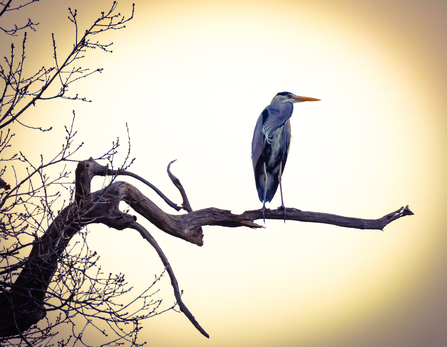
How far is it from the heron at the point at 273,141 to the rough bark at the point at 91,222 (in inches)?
23.1

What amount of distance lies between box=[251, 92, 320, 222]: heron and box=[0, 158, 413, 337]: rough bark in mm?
587

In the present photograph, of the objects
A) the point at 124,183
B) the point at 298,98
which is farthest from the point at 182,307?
the point at 298,98

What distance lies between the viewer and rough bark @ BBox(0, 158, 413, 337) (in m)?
1.61

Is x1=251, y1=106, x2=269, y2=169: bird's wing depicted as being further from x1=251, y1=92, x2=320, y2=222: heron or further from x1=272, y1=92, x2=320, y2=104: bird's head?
x1=272, y1=92, x2=320, y2=104: bird's head

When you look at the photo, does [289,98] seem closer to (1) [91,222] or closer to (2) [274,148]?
(2) [274,148]

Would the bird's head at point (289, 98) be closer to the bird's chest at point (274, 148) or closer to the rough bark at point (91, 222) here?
the bird's chest at point (274, 148)

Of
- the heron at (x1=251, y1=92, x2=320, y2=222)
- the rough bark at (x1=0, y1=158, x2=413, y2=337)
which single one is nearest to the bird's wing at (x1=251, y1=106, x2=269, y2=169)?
the heron at (x1=251, y1=92, x2=320, y2=222)

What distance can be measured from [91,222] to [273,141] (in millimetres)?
1330

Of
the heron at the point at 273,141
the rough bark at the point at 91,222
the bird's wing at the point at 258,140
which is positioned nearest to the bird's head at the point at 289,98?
the heron at the point at 273,141

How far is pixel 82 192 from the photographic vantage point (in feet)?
5.55

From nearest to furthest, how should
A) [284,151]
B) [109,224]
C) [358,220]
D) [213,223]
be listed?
[109,224]
[213,223]
[358,220]
[284,151]

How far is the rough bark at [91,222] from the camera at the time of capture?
1605 mm

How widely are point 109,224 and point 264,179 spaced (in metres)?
1.27

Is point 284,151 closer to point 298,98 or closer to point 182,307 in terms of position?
point 298,98
